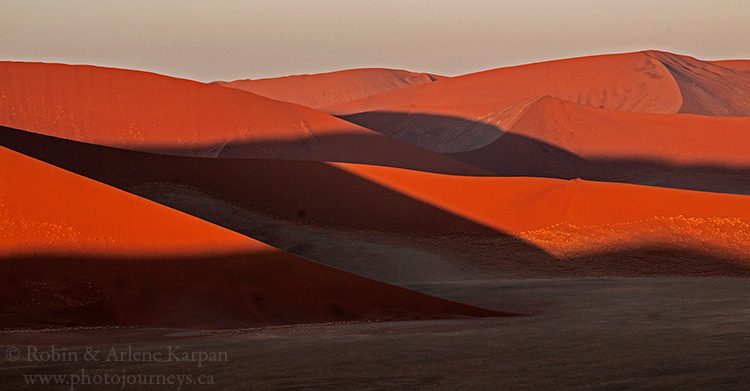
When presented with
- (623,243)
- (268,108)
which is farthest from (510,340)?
(268,108)

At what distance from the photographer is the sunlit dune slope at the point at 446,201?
21.7 m

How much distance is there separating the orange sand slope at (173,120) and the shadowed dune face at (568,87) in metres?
23.0

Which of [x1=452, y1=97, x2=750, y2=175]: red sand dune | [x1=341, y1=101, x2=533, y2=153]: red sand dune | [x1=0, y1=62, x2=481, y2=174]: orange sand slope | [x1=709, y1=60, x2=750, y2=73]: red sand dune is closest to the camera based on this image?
[x1=0, y1=62, x2=481, y2=174]: orange sand slope

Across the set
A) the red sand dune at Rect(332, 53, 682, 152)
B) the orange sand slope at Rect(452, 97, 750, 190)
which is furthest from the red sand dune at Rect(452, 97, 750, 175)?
the red sand dune at Rect(332, 53, 682, 152)

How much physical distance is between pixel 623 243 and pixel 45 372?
16.6 metres

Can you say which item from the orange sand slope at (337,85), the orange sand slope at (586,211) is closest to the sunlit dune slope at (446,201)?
the orange sand slope at (586,211)

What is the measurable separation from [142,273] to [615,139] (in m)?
37.6

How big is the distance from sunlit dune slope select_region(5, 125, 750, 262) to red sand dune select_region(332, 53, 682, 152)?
2630cm

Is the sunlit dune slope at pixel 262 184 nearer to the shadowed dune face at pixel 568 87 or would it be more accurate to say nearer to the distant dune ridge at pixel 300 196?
the distant dune ridge at pixel 300 196

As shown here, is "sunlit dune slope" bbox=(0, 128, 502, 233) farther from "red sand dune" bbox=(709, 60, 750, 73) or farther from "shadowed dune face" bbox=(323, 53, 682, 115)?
"red sand dune" bbox=(709, 60, 750, 73)

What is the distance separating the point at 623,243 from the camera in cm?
2102

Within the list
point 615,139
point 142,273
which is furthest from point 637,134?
point 142,273

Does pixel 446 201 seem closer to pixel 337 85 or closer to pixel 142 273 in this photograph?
pixel 142 273

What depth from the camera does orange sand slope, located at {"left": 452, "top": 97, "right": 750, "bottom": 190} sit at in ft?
143
